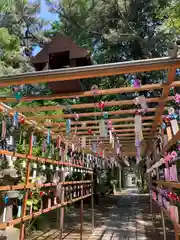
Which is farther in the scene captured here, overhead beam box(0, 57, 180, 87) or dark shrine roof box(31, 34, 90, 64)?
dark shrine roof box(31, 34, 90, 64)

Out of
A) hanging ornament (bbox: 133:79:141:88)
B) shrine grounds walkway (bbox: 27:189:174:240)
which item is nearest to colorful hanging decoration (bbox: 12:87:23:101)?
hanging ornament (bbox: 133:79:141:88)

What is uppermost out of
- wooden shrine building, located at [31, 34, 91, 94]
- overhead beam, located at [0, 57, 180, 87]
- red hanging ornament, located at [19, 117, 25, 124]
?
wooden shrine building, located at [31, 34, 91, 94]

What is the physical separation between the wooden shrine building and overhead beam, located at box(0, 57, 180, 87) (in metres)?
0.32

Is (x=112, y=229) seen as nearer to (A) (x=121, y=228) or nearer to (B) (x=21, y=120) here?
(A) (x=121, y=228)

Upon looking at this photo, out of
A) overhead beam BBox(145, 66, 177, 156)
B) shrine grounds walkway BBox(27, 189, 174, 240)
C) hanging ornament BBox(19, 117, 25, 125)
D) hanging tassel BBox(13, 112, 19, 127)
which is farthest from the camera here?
shrine grounds walkway BBox(27, 189, 174, 240)

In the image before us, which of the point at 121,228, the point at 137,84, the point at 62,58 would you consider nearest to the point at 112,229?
the point at 121,228

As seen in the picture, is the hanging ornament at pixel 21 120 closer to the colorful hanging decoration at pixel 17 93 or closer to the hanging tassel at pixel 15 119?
the hanging tassel at pixel 15 119

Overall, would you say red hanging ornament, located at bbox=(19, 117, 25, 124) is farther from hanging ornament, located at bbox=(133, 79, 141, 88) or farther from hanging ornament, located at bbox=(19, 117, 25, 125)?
hanging ornament, located at bbox=(133, 79, 141, 88)

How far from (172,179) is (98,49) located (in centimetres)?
633

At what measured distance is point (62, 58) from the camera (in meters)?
1.99

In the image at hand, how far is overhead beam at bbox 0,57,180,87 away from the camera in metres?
1.42

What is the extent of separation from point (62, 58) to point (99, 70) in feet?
2.02

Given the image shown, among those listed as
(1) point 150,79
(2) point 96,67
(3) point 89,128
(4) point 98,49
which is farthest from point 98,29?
(2) point 96,67

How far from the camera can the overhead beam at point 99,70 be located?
142cm
